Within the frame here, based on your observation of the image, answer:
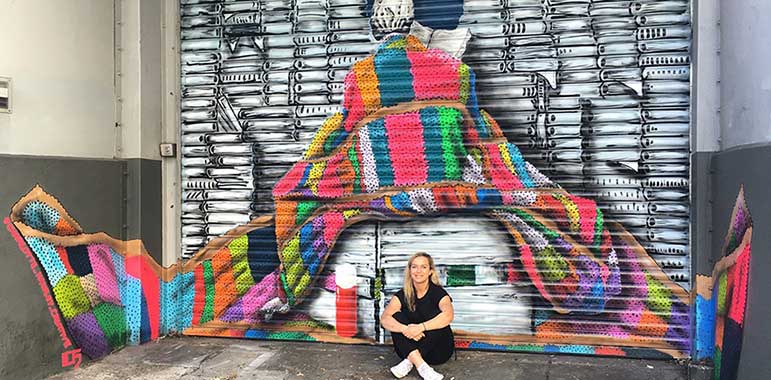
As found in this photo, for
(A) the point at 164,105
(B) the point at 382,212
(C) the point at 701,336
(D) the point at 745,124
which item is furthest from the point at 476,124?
(A) the point at 164,105

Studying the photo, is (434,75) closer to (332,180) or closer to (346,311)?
(332,180)

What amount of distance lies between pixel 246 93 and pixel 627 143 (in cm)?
327

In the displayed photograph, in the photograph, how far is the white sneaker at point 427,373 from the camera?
452 centimetres

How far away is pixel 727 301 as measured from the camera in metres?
4.15

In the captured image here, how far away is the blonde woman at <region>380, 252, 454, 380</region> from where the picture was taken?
183 inches

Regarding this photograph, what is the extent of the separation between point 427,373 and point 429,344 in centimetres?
24

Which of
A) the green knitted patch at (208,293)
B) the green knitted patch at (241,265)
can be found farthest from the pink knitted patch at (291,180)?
the green knitted patch at (208,293)

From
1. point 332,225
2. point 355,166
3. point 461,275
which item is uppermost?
point 355,166

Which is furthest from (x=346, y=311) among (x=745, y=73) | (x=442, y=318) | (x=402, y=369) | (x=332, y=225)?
(x=745, y=73)

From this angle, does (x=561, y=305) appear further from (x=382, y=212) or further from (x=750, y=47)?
(x=750, y=47)

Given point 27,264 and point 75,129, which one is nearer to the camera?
point 27,264

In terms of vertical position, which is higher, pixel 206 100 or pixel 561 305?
pixel 206 100

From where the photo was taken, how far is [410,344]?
4.66 meters

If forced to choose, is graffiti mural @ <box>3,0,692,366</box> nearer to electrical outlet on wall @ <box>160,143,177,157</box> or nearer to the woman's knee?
electrical outlet on wall @ <box>160,143,177,157</box>
